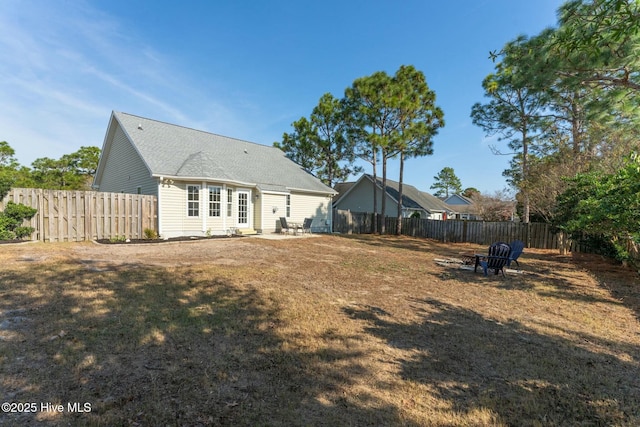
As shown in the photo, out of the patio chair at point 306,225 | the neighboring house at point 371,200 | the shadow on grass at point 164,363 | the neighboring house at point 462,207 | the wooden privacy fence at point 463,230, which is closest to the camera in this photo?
the shadow on grass at point 164,363

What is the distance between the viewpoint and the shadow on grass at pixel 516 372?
7.68ft

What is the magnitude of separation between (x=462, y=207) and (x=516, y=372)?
48824 millimetres

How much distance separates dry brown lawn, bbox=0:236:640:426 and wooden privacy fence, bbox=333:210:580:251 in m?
11.0

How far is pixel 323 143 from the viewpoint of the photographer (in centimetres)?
3020

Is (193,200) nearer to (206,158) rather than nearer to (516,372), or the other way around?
(206,158)

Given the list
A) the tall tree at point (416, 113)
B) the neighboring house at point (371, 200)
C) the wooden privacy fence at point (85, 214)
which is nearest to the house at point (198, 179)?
the wooden privacy fence at point (85, 214)

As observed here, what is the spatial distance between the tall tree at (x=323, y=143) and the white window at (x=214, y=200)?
14654mm

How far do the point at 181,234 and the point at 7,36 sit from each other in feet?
28.9

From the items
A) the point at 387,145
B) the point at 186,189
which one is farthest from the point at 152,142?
the point at 387,145

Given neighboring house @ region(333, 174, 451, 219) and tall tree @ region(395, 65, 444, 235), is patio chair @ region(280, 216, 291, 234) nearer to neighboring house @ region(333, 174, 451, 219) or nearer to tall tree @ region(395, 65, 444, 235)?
tall tree @ region(395, 65, 444, 235)

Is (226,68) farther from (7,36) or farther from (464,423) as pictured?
(464,423)

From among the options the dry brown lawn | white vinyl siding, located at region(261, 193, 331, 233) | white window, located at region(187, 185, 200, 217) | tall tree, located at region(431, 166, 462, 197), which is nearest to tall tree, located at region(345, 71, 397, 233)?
white vinyl siding, located at region(261, 193, 331, 233)

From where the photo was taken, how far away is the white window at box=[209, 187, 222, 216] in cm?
1458

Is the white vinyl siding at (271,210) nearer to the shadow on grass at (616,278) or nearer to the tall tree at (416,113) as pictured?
the tall tree at (416,113)
